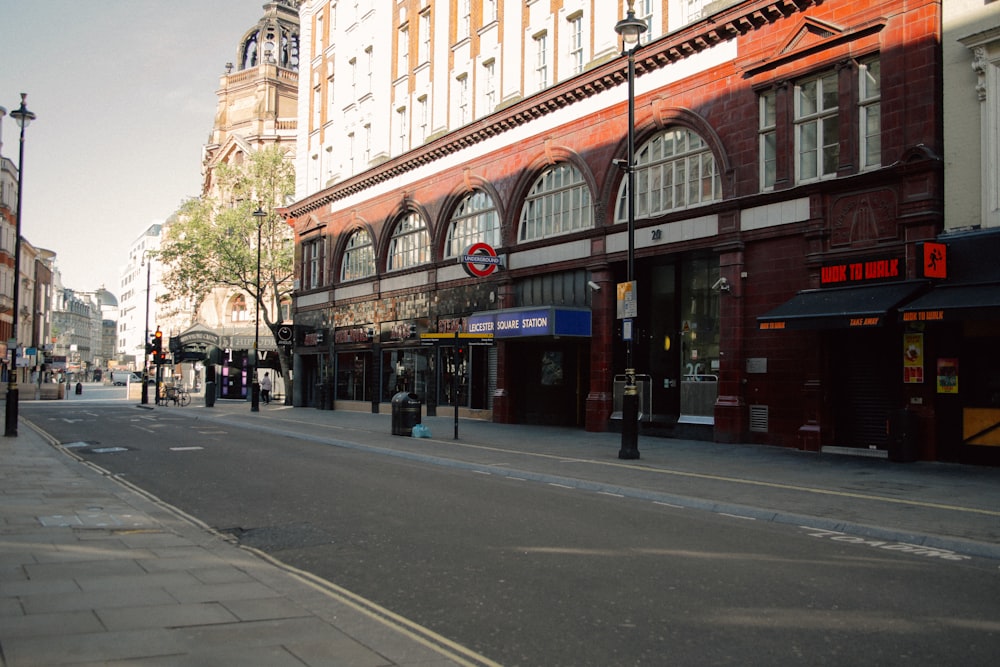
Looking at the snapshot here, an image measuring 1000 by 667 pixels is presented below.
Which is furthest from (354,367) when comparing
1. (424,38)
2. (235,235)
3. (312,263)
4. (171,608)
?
(171,608)

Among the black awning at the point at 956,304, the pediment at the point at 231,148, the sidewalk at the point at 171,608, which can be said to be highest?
the pediment at the point at 231,148

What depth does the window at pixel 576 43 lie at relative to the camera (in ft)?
88.4

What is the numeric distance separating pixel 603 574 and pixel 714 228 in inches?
624

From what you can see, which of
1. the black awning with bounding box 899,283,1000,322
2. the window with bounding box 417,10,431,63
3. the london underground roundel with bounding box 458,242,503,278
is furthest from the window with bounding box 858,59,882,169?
the window with bounding box 417,10,431,63

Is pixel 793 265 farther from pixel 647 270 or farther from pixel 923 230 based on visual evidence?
pixel 647 270

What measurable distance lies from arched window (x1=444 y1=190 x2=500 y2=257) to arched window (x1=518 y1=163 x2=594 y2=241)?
183 cm

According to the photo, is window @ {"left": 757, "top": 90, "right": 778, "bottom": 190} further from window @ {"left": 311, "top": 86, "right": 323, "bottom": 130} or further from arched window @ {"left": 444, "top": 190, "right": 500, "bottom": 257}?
window @ {"left": 311, "top": 86, "right": 323, "bottom": 130}

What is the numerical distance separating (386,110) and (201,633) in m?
36.0

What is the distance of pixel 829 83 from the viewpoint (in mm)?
19156

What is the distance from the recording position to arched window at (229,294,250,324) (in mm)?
77750

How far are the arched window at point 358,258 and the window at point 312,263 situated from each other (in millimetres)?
2484

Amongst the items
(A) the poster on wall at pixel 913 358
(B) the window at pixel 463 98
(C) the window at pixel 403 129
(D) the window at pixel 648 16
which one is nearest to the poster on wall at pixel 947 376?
(A) the poster on wall at pixel 913 358

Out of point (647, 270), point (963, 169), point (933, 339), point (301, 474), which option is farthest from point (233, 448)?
point (963, 169)

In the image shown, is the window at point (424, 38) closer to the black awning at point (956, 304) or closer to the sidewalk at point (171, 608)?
the black awning at point (956, 304)
